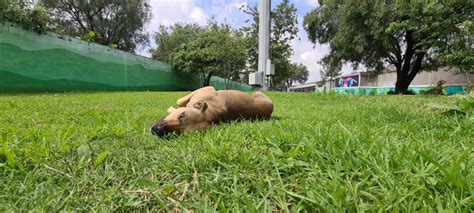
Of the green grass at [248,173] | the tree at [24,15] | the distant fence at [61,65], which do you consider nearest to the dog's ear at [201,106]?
the green grass at [248,173]

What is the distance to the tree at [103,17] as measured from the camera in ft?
62.6

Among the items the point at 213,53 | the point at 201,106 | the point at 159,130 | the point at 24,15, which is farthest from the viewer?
the point at 213,53

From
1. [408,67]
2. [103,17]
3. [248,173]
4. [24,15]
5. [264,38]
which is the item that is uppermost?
[103,17]

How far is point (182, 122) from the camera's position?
77.0 inches

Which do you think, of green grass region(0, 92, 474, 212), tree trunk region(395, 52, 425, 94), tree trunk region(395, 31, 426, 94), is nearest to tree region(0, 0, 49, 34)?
green grass region(0, 92, 474, 212)

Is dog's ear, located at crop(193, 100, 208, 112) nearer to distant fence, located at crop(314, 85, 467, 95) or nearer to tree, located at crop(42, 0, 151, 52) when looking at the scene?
distant fence, located at crop(314, 85, 467, 95)

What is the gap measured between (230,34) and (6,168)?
18082 millimetres

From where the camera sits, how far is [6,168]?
1221mm

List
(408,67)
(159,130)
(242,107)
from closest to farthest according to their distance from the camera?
(159,130)
(242,107)
(408,67)

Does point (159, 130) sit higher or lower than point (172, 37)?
lower

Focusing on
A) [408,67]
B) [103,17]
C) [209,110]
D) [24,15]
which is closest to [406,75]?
[408,67]

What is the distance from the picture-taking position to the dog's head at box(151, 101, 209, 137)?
191cm

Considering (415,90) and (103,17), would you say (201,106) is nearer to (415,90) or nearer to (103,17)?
(103,17)

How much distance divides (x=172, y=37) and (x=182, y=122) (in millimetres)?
26235
